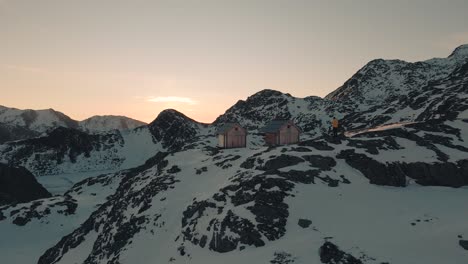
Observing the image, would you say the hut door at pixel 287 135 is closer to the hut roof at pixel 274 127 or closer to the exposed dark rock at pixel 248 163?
the hut roof at pixel 274 127

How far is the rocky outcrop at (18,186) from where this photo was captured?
357 feet

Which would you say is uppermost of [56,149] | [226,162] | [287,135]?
[287,135]

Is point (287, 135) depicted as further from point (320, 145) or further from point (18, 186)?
point (18, 186)

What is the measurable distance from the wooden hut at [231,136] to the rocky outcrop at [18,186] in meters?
66.3

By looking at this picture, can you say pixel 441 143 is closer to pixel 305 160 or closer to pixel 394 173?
pixel 394 173

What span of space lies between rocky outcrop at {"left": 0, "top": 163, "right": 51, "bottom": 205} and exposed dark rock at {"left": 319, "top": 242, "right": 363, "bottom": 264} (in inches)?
3887

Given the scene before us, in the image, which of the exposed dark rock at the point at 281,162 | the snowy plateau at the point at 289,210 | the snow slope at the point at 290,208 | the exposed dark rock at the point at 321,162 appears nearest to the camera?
the snowy plateau at the point at 289,210

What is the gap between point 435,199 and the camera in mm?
39969

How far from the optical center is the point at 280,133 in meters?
68.5

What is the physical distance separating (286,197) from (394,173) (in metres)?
14.1

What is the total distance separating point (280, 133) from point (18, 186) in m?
80.9

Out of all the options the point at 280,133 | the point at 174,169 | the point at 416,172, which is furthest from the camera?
the point at 280,133

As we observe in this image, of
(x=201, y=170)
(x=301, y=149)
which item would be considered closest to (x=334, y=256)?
(x=301, y=149)

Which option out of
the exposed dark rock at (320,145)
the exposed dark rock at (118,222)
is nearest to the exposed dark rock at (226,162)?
the exposed dark rock at (118,222)
